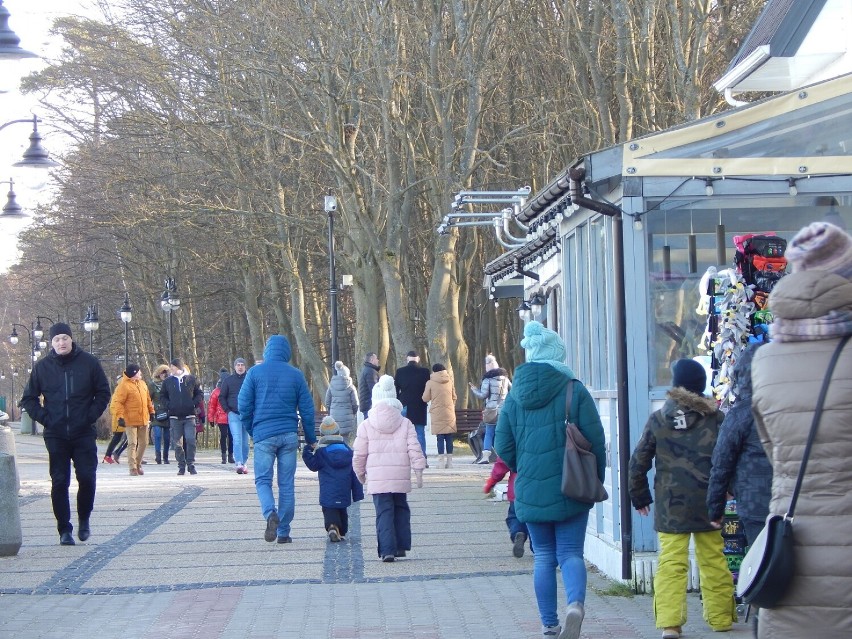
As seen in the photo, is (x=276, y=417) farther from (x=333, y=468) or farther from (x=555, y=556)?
(x=555, y=556)

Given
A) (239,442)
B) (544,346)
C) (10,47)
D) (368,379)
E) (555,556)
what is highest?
(10,47)

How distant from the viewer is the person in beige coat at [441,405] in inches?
929

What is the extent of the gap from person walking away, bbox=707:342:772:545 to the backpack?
77.6 inches

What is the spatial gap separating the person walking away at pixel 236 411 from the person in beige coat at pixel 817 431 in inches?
690

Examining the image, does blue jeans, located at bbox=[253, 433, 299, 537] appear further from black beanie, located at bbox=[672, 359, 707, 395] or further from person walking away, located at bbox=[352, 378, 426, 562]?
black beanie, located at bbox=[672, 359, 707, 395]

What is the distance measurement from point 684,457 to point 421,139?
22458 millimetres

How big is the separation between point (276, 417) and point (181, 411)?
31.7ft

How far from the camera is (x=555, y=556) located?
762 cm

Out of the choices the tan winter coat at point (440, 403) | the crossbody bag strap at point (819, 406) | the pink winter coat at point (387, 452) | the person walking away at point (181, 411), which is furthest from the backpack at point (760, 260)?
the tan winter coat at point (440, 403)

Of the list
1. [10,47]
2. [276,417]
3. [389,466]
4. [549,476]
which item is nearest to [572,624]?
[549,476]

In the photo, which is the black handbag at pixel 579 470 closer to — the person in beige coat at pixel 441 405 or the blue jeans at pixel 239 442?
the blue jeans at pixel 239 442

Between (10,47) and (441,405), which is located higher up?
(10,47)

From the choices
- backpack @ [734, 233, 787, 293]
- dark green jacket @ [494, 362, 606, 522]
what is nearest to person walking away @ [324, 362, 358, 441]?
backpack @ [734, 233, 787, 293]

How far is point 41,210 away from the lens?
122 ft
